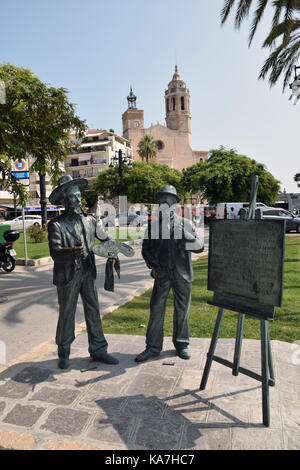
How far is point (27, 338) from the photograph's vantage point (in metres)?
5.20

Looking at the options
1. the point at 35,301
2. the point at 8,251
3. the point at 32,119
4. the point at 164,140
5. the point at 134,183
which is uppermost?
the point at 164,140

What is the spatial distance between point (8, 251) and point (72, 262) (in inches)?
276

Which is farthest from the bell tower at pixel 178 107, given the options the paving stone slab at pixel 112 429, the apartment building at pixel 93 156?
the paving stone slab at pixel 112 429

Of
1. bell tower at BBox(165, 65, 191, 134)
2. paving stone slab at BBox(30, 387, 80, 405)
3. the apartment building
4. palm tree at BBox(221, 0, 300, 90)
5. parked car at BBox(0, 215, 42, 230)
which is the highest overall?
bell tower at BBox(165, 65, 191, 134)

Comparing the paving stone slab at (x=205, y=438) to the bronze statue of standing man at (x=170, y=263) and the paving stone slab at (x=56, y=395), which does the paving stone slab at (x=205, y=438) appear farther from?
the bronze statue of standing man at (x=170, y=263)

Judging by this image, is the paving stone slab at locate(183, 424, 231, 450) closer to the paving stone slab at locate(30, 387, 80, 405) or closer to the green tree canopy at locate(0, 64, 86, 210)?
the paving stone slab at locate(30, 387, 80, 405)

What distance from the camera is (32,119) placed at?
7801mm

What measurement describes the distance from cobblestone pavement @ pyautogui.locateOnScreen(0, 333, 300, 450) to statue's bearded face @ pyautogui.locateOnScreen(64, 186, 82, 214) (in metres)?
1.80

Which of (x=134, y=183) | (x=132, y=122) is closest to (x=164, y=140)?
(x=132, y=122)

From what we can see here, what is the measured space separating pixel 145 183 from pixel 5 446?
35.6m

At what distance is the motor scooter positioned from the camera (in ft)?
31.6

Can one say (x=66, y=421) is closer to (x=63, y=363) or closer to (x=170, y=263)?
(x=63, y=363)

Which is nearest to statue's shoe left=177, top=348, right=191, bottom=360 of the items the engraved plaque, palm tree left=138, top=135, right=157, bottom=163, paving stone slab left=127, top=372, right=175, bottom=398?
paving stone slab left=127, top=372, right=175, bottom=398
